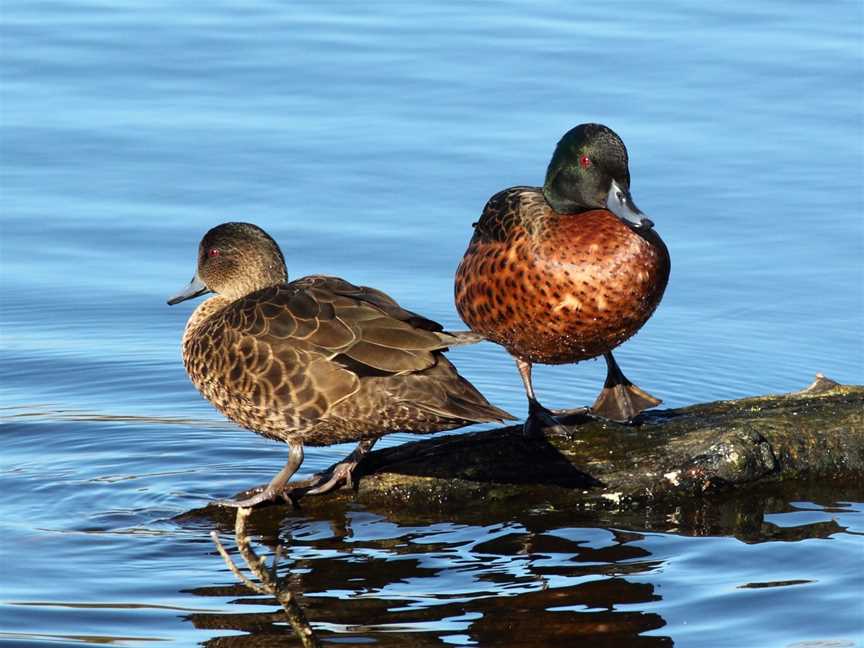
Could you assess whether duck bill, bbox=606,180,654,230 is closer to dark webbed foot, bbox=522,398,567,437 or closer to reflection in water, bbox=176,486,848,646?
dark webbed foot, bbox=522,398,567,437

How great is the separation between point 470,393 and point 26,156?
5.74 m

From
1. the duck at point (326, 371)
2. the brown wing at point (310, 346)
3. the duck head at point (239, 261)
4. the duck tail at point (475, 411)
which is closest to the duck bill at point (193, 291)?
the duck head at point (239, 261)

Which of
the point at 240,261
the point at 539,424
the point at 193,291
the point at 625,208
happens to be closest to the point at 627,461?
the point at 539,424

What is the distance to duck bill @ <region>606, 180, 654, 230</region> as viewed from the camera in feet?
23.6

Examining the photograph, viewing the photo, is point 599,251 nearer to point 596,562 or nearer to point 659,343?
point 596,562

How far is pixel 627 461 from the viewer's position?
23.1 feet

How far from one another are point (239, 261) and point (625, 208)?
1.77m

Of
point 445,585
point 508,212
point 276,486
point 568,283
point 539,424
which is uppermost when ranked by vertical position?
point 508,212

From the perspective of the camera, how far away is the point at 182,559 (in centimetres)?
668

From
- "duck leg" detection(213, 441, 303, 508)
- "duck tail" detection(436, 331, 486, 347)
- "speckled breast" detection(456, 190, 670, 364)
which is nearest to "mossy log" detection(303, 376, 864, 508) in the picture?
"duck leg" detection(213, 441, 303, 508)

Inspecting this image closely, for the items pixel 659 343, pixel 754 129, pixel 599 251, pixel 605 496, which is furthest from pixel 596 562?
pixel 754 129

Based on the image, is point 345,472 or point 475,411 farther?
point 345,472

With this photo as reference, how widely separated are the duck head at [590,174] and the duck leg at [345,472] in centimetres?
140

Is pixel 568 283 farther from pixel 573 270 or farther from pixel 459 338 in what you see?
pixel 459 338
